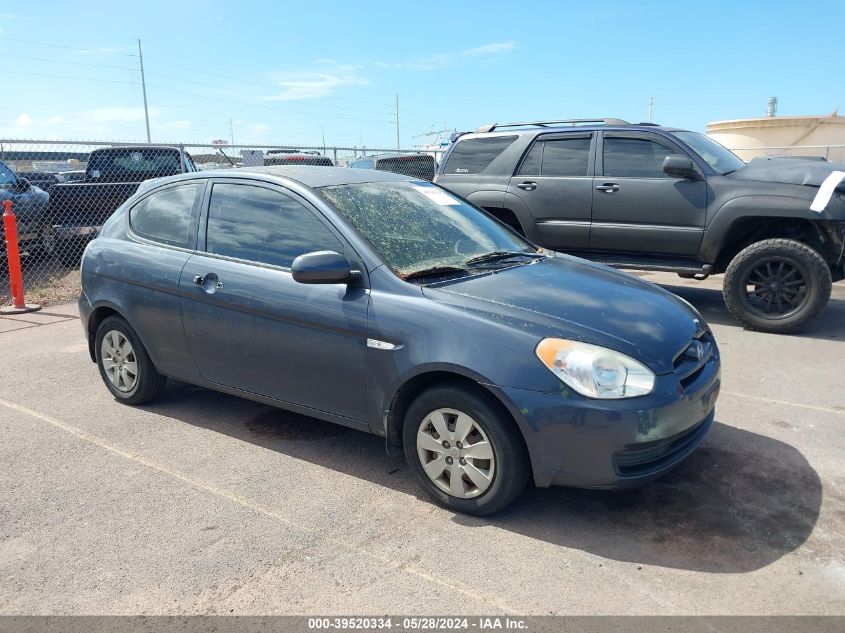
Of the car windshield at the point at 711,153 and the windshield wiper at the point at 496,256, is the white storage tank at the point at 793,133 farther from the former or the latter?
the windshield wiper at the point at 496,256

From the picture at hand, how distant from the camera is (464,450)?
3.30m

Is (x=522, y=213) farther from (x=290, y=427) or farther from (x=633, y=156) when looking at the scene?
(x=290, y=427)

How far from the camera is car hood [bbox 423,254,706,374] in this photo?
3.22 metres

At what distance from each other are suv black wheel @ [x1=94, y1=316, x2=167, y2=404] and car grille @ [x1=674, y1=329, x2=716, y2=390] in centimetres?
342

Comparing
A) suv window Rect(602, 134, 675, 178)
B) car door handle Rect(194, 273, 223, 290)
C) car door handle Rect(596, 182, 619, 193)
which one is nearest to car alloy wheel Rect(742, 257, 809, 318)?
suv window Rect(602, 134, 675, 178)

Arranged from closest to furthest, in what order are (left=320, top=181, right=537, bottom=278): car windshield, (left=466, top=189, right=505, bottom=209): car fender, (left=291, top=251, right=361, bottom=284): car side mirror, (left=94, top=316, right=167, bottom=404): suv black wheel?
(left=291, top=251, right=361, bottom=284): car side mirror → (left=320, top=181, right=537, bottom=278): car windshield → (left=94, top=316, right=167, bottom=404): suv black wheel → (left=466, top=189, right=505, bottom=209): car fender

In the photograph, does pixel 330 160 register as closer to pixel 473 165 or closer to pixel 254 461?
pixel 473 165

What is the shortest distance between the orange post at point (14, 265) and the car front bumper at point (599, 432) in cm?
723

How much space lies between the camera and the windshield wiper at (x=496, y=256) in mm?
4043

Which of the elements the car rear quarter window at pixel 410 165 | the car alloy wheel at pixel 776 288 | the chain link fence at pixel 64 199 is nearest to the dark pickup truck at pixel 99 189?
the chain link fence at pixel 64 199

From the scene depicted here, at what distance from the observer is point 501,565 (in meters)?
2.98

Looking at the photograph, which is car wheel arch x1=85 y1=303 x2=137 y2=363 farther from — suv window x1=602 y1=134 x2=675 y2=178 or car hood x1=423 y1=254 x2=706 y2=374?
suv window x1=602 y1=134 x2=675 y2=178

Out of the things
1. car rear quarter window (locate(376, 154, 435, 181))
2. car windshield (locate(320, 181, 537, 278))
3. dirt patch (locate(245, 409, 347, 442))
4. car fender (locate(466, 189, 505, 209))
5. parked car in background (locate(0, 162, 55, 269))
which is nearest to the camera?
car windshield (locate(320, 181, 537, 278))

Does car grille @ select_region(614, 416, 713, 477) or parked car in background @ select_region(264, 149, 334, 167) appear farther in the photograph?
parked car in background @ select_region(264, 149, 334, 167)
